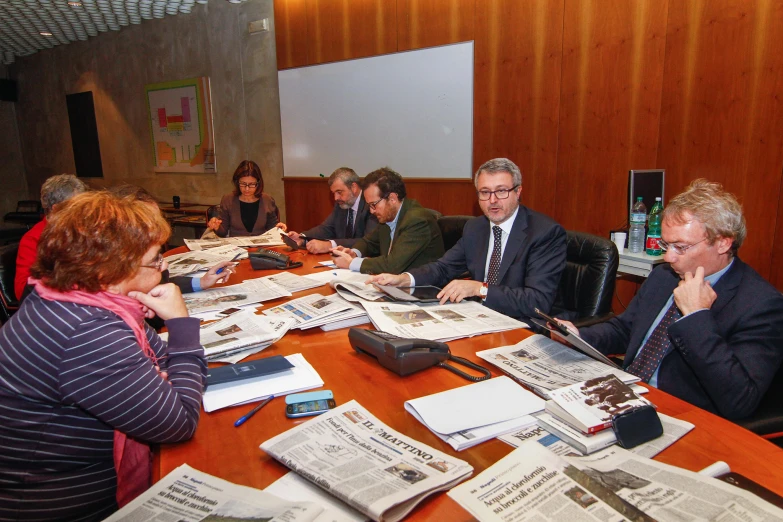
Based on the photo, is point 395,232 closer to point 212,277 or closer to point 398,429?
point 212,277

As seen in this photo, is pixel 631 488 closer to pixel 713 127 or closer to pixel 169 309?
pixel 169 309

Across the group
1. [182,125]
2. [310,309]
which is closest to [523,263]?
[310,309]

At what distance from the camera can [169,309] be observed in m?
1.33

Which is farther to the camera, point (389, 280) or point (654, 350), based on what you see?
point (389, 280)

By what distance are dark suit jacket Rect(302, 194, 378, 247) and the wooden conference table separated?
7.38 feet

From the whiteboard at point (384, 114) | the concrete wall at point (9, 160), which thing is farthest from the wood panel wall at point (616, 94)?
the concrete wall at point (9, 160)

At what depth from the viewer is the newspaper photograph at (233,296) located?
204 centimetres

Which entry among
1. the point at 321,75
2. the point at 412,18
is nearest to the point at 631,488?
the point at 412,18

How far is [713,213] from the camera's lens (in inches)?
59.1

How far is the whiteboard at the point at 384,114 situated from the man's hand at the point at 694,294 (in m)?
3.07

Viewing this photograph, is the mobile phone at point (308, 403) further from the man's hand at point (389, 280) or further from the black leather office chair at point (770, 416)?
the black leather office chair at point (770, 416)

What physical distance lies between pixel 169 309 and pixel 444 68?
12.4ft

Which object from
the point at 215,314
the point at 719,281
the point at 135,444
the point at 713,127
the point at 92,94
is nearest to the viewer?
the point at 135,444

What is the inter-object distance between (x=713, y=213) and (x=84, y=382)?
1692mm
